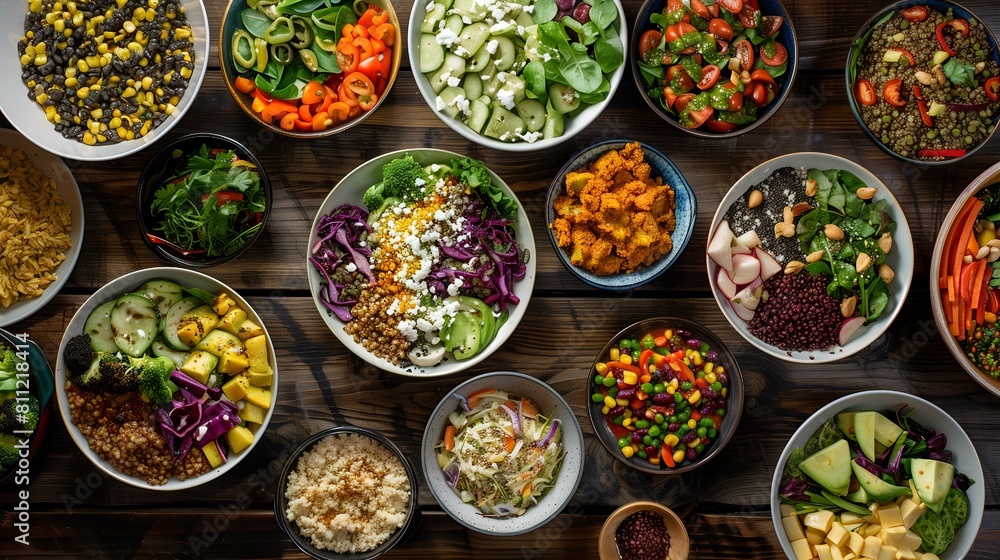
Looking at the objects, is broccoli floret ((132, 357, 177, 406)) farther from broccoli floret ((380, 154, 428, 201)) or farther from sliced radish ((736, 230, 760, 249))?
sliced radish ((736, 230, 760, 249))

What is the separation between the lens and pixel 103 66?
2.59 metres

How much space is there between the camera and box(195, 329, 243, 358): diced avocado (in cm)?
261

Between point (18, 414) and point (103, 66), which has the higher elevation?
point (103, 66)

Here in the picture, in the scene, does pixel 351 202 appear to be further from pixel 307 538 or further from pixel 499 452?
pixel 307 538

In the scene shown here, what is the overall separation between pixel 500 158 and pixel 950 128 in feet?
6.14

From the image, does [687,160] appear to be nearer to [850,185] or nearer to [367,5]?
[850,185]

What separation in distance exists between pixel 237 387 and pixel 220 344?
0.18 metres

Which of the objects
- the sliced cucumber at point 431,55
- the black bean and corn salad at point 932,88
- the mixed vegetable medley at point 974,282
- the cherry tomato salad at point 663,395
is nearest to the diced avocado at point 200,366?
the sliced cucumber at point 431,55

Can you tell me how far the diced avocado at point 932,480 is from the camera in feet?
8.71

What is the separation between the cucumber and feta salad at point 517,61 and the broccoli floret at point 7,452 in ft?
7.02

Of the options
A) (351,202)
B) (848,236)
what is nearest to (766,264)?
(848,236)

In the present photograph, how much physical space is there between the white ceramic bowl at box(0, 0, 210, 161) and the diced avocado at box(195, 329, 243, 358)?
776 millimetres

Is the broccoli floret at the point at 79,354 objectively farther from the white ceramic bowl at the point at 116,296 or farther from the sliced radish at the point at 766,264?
the sliced radish at the point at 766,264

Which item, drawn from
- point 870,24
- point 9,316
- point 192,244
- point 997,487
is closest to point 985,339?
point 997,487
